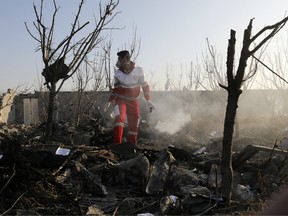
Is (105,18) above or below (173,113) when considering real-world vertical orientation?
above

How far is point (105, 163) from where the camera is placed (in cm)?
455

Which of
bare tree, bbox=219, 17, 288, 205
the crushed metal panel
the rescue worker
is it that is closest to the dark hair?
the rescue worker

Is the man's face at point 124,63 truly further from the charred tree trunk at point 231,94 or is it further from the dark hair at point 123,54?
the charred tree trunk at point 231,94

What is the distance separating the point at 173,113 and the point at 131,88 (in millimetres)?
13384

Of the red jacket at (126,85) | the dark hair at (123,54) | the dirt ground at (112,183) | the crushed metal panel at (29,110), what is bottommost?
the dirt ground at (112,183)

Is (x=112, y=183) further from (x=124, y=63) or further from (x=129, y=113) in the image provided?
(x=124, y=63)

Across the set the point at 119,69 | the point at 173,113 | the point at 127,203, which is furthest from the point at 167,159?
the point at 173,113

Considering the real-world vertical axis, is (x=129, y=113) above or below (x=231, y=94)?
below

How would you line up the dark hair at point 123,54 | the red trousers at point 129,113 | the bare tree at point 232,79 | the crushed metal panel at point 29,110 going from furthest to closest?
the crushed metal panel at point 29,110 < the dark hair at point 123,54 < the red trousers at point 129,113 < the bare tree at point 232,79

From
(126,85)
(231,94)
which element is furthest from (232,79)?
(126,85)

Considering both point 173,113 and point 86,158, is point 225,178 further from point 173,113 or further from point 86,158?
point 173,113

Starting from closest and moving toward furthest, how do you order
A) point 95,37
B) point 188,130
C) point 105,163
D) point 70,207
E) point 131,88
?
point 70,207 → point 105,163 → point 95,37 → point 131,88 → point 188,130

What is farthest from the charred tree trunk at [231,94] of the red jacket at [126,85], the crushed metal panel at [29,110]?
the crushed metal panel at [29,110]

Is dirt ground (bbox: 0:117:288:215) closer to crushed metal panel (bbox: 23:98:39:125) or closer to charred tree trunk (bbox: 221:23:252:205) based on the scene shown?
charred tree trunk (bbox: 221:23:252:205)
